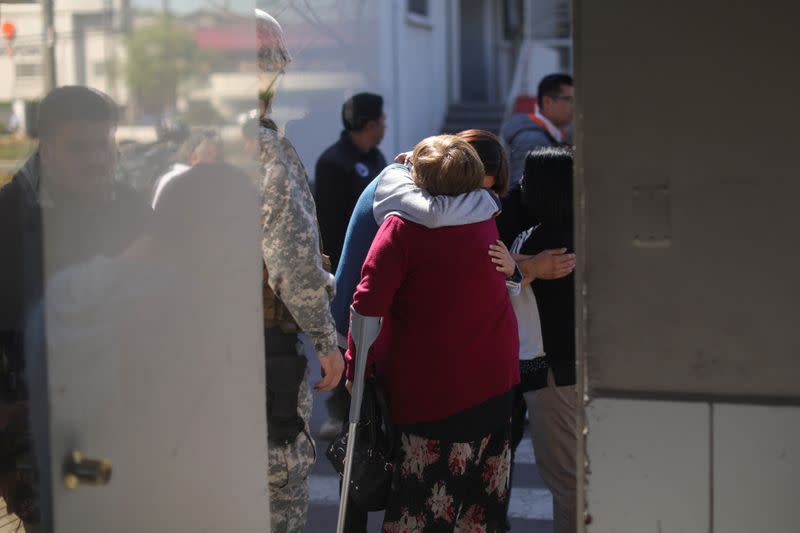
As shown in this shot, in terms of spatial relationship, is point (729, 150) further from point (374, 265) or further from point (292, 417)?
point (292, 417)

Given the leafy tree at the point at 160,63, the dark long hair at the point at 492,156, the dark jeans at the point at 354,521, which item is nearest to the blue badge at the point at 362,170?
the dark long hair at the point at 492,156

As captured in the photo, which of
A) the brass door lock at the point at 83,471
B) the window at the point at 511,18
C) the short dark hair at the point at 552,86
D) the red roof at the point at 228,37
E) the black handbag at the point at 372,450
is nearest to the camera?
the brass door lock at the point at 83,471

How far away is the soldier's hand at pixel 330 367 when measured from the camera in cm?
348

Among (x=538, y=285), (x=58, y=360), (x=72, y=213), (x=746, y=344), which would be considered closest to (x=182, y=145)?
(x=72, y=213)

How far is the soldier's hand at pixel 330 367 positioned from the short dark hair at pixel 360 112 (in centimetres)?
306

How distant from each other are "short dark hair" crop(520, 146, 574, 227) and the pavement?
1.64 meters

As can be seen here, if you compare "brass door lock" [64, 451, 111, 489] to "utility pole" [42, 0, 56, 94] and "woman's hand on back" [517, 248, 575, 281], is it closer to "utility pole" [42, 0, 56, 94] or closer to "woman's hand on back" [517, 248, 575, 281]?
"utility pole" [42, 0, 56, 94]

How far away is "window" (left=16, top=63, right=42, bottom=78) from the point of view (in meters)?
2.27

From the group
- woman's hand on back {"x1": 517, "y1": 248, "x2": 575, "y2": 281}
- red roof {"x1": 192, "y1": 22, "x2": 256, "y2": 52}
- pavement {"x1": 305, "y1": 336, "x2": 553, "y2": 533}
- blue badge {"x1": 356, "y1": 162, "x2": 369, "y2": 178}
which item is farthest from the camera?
blue badge {"x1": 356, "y1": 162, "x2": 369, "y2": 178}

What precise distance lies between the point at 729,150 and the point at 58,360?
65.5 inches

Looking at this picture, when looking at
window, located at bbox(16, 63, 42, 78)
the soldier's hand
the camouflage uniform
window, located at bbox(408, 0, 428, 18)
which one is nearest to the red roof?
window, located at bbox(16, 63, 42, 78)

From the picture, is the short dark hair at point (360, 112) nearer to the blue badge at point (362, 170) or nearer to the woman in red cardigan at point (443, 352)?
the blue badge at point (362, 170)

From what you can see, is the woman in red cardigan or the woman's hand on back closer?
the woman in red cardigan

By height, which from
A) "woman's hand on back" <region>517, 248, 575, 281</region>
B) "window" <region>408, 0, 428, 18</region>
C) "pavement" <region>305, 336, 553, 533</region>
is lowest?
"pavement" <region>305, 336, 553, 533</region>
